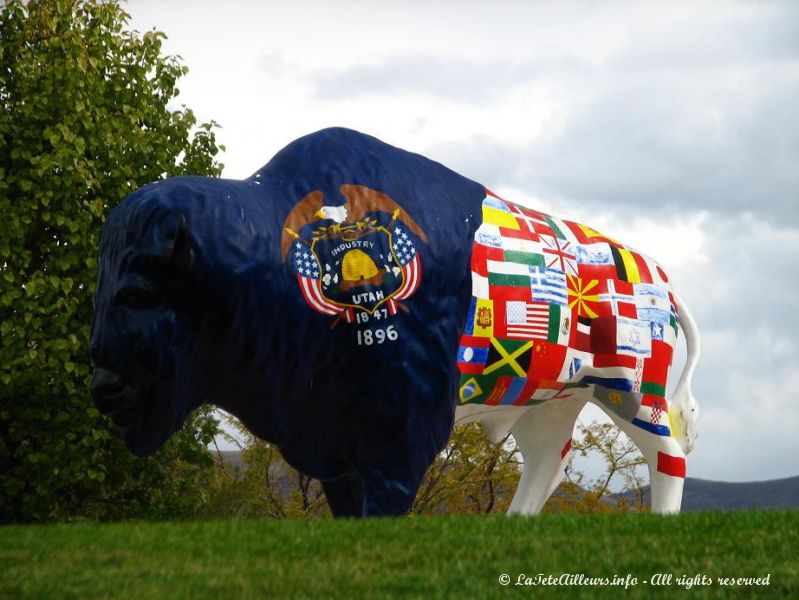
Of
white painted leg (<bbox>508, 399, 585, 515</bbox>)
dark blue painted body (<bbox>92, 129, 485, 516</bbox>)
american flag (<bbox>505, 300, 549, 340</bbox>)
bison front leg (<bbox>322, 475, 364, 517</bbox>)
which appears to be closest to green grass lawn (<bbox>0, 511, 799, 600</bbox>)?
dark blue painted body (<bbox>92, 129, 485, 516</bbox>)

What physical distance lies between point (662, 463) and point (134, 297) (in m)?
4.68

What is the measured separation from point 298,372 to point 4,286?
5588 millimetres

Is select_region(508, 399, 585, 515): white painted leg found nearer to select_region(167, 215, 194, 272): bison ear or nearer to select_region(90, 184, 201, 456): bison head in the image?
select_region(90, 184, 201, 456): bison head

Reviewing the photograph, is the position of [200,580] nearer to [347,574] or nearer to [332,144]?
[347,574]

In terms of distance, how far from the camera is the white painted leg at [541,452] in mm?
10359

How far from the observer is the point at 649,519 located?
7121 mm

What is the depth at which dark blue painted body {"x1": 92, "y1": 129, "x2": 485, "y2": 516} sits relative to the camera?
729cm

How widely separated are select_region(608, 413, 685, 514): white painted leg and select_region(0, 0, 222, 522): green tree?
5.61m

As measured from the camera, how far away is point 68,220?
40.4 feet

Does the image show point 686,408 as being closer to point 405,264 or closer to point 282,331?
point 405,264

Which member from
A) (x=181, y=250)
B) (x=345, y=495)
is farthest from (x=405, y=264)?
(x=345, y=495)

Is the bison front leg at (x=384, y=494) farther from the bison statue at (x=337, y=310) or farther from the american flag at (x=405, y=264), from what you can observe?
the american flag at (x=405, y=264)

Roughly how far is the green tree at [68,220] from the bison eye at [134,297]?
4.98 meters

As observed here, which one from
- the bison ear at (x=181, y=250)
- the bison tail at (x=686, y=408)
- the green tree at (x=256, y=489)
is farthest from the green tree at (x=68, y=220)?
the bison tail at (x=686, y=408)
